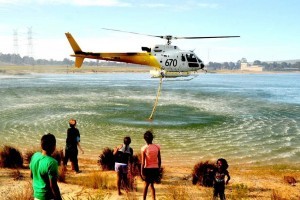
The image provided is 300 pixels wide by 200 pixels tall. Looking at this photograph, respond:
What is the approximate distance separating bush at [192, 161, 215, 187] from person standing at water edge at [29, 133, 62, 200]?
5.40 metres

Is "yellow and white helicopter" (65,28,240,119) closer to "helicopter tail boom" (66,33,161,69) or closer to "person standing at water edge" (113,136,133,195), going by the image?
"helicopter tail boom" (66,33,161,69)

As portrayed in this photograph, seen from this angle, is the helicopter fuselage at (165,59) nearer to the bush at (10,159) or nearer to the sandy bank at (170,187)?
the sandy bank at (170,187)

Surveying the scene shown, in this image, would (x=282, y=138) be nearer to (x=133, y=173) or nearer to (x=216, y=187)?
(x=133, y=173)

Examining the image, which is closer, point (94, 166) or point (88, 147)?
point (94, 166)

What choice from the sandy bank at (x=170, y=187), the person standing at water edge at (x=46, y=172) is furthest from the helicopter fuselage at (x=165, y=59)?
the person standing at water edge at (x=46, y=172)

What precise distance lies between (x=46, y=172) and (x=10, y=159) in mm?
7093

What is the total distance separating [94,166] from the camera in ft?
39.1

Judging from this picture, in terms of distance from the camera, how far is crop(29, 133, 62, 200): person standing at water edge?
4609 millimetres

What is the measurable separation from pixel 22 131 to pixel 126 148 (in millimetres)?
14593

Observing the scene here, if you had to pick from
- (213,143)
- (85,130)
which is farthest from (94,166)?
(85,130)

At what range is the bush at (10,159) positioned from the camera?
11.0 metres

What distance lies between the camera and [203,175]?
9.56 metres

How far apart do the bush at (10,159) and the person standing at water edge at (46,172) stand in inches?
264

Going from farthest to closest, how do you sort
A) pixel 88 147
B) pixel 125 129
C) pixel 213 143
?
pixel 125 129
pixel 213 143
pixel 88 147
